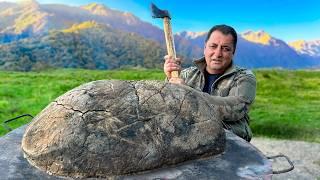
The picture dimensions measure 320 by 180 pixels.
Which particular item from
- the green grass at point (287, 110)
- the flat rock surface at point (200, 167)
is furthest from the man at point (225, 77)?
the green grass at point (287, 110)

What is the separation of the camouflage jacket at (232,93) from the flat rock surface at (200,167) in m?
0.50

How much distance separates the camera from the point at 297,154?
12.8m

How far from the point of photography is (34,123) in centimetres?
346

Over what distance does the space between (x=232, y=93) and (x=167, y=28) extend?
0.99 metres

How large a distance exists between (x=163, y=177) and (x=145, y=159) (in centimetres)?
17

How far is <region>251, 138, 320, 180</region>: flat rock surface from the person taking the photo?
10953 millimetres

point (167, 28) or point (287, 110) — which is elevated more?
point (167, 28)

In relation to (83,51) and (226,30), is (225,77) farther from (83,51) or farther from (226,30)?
(83,51)

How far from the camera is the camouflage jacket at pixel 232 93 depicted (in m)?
4.42

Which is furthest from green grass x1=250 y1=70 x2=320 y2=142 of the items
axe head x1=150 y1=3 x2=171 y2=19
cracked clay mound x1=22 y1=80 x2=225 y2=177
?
cracked clay mound x1=22 y1=80 x2=225 y2=177

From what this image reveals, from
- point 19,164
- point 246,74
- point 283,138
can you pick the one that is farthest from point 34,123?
point 283,138

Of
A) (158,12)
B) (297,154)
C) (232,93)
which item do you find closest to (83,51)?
(297,154)

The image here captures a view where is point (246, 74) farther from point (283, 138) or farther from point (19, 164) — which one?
point (283, 138)

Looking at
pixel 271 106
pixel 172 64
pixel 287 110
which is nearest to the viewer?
pixel 172 64
